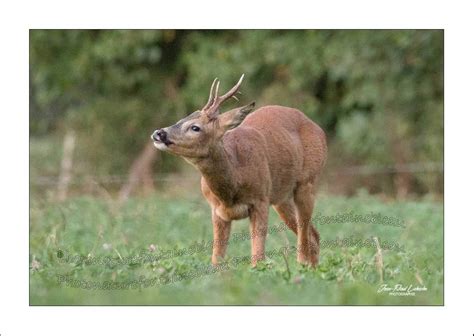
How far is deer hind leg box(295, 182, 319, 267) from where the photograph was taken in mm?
9273

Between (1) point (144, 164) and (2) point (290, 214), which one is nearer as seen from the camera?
(2) point (290, 214)

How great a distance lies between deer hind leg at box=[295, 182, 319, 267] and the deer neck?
1.04 m

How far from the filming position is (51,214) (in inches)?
507

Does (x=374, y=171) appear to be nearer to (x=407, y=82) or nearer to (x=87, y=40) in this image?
(x=407, y=82)

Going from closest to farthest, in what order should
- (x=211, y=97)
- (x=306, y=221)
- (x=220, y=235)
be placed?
(x=211, y=97), (x=220, y=235), (x=306, y=221)

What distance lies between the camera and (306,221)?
9.50 metres

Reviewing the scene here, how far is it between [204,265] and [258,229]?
31.3 inches

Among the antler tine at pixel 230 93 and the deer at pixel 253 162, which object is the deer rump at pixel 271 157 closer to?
the deer at pixel 253 162

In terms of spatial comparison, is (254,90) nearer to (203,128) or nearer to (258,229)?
(258,229)
